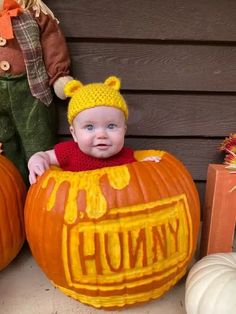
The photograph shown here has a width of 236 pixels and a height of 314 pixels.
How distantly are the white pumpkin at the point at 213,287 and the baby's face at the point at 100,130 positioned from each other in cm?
36

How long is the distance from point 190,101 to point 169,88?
0.09 metres

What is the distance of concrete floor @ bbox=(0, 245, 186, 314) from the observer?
858 millimetres

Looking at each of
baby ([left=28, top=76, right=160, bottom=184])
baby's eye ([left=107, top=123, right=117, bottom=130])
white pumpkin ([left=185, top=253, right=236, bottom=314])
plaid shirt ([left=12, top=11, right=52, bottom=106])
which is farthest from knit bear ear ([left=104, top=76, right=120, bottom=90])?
white pumpkin ([left=185, top=253, right=236, bottom=314])

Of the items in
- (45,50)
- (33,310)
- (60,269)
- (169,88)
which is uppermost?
(45,50)

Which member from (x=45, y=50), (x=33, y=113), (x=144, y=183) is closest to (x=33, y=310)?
(x=144, y=183)

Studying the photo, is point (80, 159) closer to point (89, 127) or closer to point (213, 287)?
point (89, 127)

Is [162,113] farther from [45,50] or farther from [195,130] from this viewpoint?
[45,50]

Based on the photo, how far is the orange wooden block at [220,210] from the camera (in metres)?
0.93

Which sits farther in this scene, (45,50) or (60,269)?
(45,50)

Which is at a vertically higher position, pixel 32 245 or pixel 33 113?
pixel 33 113

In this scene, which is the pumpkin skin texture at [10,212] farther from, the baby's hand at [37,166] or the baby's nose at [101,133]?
the baby's nose at [101,133]

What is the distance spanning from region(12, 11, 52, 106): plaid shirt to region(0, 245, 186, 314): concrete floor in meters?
0.51

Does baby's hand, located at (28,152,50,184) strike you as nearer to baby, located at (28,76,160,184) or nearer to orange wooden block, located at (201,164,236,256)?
baby, located at (28,76,160,184)

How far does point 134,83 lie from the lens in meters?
1.15
